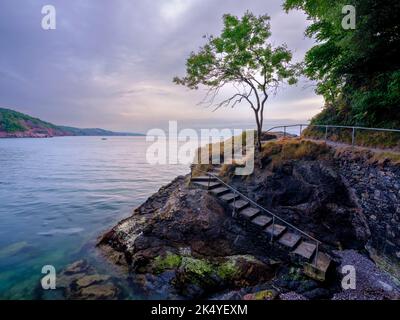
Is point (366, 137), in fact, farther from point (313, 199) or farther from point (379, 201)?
point (313, 199)

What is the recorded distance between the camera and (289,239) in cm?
793

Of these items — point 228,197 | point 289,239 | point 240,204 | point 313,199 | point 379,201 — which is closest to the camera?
point 379,201

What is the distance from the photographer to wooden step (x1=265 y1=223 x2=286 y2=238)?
7.95 meters

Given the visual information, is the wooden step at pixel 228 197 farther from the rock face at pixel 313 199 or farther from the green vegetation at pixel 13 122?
the green vegetation at pixel 13 122

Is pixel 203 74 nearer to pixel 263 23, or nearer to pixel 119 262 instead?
pixel 263 23

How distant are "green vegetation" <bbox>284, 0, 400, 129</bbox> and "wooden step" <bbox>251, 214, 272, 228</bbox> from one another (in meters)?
6.94

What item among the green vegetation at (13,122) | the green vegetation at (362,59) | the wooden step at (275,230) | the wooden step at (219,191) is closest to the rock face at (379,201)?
the green vegetation at (362,59)

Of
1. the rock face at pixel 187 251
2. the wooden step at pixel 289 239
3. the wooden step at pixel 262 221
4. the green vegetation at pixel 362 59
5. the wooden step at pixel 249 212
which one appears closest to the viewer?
the rock face at pixel 187 251

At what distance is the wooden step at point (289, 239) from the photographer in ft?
24.8

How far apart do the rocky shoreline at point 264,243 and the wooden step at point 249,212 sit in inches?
13.7

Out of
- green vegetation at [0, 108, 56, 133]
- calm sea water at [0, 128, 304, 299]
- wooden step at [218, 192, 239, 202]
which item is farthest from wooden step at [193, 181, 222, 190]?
green vegetation at [0, 108, 56, 133]

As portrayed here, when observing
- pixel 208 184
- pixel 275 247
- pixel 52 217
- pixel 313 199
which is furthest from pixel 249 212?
pixel 52 217

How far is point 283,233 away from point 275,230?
0.39 metres
